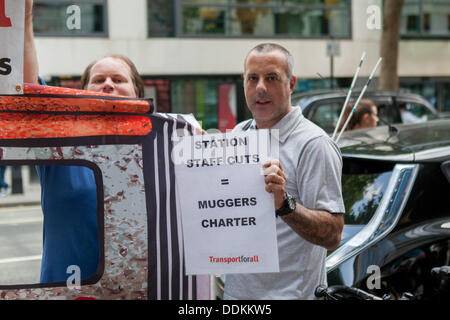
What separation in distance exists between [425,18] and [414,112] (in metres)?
12.7

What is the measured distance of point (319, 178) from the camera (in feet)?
5.85

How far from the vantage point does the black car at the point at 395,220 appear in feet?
8.27

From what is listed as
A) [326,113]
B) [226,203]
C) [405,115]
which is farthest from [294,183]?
[405,115]

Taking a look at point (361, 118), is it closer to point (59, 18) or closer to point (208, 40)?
point (59, 18)

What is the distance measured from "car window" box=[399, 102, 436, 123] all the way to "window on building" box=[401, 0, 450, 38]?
1190cm

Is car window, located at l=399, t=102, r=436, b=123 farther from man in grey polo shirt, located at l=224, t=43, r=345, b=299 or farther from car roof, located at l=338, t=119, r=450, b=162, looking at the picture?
man in grey polo shirt, located at l=224, t=43, r=345, b=299

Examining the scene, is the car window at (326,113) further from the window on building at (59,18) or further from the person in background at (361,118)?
the window on building at (59,18)

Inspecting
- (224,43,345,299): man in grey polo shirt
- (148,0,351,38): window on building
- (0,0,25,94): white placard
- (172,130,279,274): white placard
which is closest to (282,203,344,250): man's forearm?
(224,43,345,299): man in grey polo shirt

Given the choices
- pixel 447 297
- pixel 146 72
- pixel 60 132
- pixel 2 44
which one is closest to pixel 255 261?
pixel 60 132

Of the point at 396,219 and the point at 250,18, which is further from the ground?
the point at 250,18

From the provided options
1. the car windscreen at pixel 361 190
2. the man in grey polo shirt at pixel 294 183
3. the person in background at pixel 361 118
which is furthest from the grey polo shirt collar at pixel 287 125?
the person in background at pixel 361 118

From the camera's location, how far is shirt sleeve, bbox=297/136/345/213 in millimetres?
1788

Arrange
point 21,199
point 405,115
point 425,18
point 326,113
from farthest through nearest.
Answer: point 425,18, point 21,199, point 405,115, point 326,113

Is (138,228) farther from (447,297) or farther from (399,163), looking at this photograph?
(399,163)
